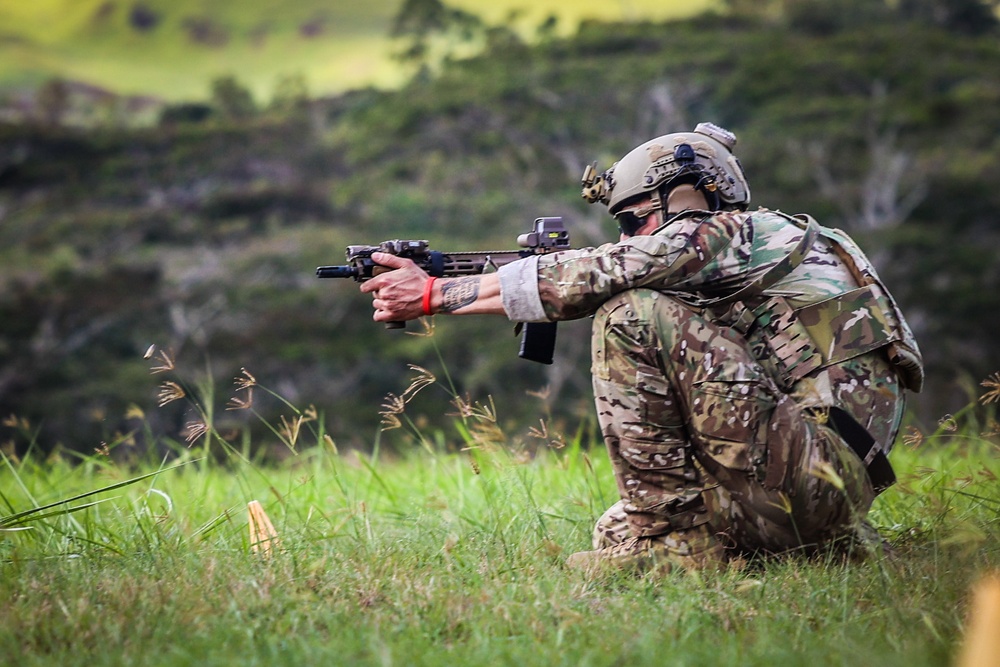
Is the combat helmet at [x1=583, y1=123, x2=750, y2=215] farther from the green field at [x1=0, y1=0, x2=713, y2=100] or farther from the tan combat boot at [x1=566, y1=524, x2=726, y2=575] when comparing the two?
the green field at [x1=0, y1=0, x2=713, y2=100]

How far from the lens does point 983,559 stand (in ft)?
9.46

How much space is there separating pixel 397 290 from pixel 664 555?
1042 millimetres

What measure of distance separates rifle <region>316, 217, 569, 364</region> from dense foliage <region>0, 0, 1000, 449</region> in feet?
39.5

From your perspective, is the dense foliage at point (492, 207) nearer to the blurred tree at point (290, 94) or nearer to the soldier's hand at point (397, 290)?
the blurred tree at point (290, 94)

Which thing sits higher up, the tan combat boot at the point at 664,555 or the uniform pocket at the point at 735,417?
the uniform pocket at the point at 735,417

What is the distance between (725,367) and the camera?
9.37ft

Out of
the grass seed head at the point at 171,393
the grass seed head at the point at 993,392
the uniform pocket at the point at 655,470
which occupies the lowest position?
the uniform pocket at the point at 655,470

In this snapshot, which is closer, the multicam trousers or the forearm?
the multicam trousers

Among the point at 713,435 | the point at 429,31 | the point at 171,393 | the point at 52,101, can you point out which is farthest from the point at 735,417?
the point at 52,101

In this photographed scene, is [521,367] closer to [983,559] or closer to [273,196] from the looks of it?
[273,196]

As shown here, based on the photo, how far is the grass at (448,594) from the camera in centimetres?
235

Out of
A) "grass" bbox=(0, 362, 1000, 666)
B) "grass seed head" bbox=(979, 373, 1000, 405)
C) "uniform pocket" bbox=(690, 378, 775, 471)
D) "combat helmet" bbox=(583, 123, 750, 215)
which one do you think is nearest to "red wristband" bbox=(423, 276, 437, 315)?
"grass" bbox=(0, 362, 1000, 666)

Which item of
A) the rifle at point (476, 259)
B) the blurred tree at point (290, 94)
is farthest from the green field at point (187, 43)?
the rifle at point (476, 259)

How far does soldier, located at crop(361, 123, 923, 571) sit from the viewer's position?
2867 millimetres
